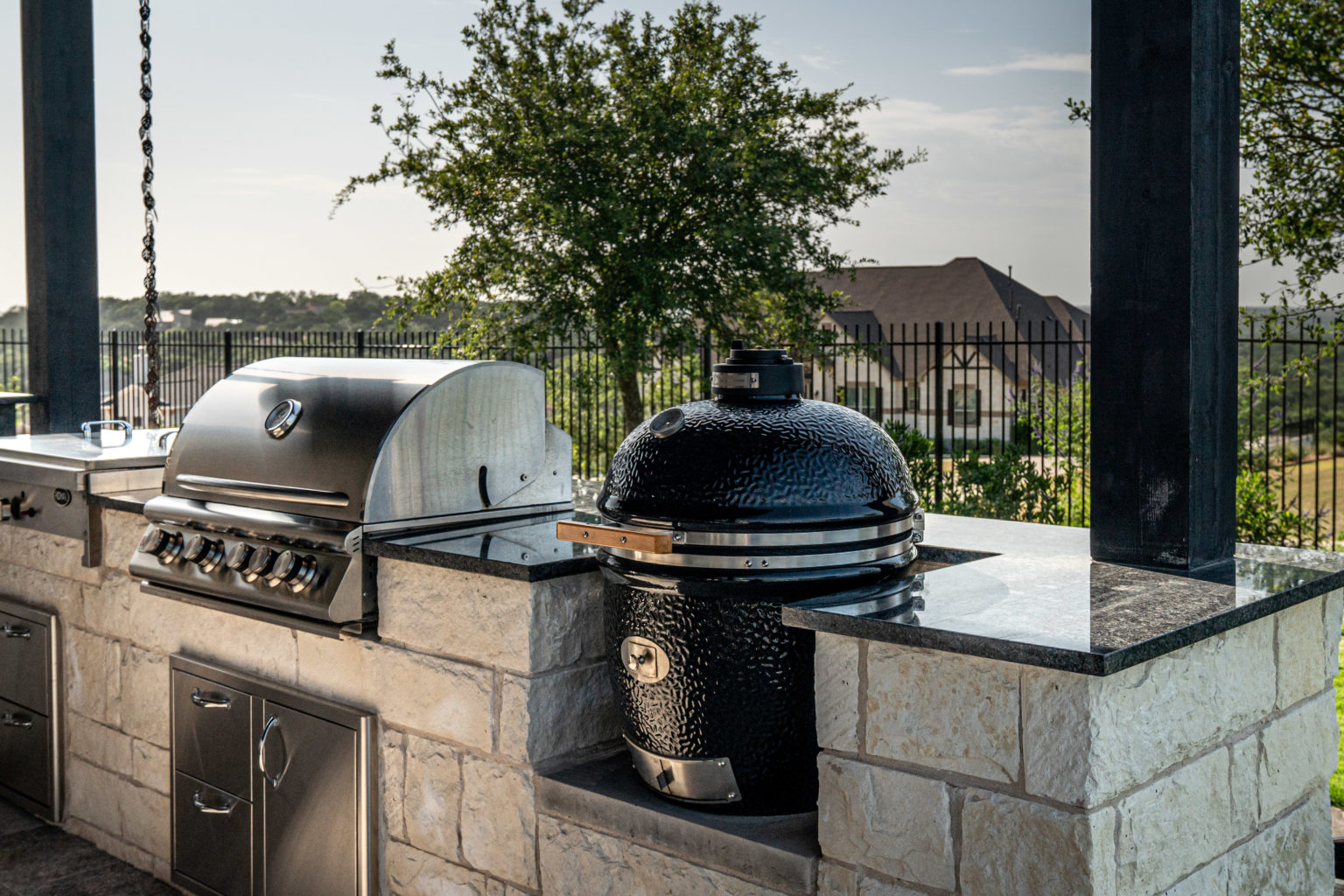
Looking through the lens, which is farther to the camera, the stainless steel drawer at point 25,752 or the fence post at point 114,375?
the fence post at point 114,375

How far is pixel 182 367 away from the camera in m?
16.4

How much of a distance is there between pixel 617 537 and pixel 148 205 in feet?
10.1

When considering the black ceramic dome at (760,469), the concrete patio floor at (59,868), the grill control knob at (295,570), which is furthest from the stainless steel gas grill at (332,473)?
the concrete patio floor at (59,868)

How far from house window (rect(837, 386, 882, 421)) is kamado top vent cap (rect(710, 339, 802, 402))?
26.8 feet

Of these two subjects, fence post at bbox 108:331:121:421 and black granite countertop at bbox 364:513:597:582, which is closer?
black granite countertop at bbox 364:513:597:582

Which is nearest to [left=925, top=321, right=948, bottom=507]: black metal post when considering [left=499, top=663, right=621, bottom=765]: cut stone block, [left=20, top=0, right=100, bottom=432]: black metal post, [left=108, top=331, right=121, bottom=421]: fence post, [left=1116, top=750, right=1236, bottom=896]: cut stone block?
[left=20, top=0, right=100, bottom=432]: black metal post

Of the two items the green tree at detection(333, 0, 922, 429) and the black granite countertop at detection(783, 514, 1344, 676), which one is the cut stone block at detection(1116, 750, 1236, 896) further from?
the green tree at detection(333, 0, 922, 429)

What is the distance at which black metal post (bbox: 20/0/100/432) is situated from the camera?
5.00 m

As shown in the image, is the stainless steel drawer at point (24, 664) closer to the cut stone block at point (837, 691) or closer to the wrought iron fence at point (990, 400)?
the cut stone block at point (837, 691)

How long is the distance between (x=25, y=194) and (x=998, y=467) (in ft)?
22.9

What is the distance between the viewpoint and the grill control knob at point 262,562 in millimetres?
2898

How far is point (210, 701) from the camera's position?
3262 millimetres

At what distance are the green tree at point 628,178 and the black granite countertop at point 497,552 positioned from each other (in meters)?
7.50

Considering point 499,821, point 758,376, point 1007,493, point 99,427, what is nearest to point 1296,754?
point 758,376
